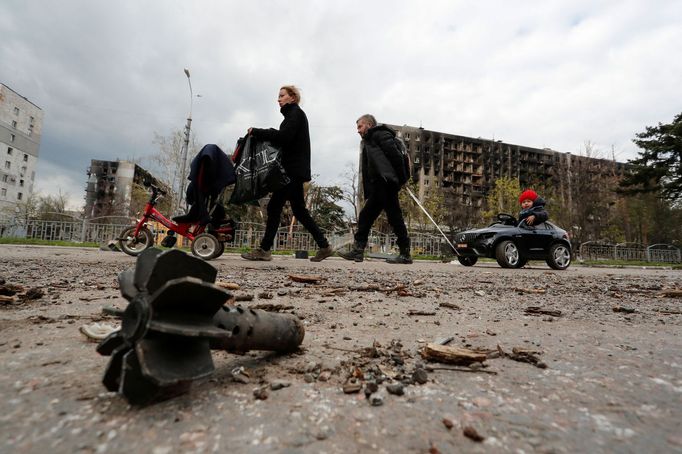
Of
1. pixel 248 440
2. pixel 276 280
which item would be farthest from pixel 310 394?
pixel 276 280

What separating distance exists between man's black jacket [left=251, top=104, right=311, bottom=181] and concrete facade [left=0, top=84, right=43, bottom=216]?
67.6 m

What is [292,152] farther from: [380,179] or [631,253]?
[631,253]

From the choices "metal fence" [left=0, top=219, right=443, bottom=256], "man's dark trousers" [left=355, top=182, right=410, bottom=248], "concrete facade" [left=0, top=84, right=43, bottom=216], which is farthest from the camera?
"concrete facade" [left=0, top=84, right=43, bottom=216]

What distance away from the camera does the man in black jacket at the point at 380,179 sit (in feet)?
17.4

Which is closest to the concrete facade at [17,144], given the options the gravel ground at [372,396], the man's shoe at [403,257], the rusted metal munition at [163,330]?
the man's shoe at [403,257]

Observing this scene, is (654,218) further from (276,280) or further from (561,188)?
(276,280)

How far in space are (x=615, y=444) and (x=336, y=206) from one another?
3767 cm

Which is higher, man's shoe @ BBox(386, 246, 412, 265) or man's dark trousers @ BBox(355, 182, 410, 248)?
man's dark trousers @ BBox(355, 182, 410, 248)

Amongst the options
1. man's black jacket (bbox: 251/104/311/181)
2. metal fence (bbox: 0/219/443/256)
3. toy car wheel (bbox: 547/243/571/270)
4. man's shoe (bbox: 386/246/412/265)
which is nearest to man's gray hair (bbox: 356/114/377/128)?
man's black jacket (bbox: 251/104/311/181)

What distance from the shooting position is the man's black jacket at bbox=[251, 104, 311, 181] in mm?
4957

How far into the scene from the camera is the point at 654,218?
38.3 m

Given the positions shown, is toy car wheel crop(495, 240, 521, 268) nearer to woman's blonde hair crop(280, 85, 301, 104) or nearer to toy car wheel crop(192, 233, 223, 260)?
woman's blonde hair crop(280, 85, 301, 104)

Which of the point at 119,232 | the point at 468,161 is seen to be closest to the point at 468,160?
the point at 468,161

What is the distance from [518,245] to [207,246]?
276 inches
